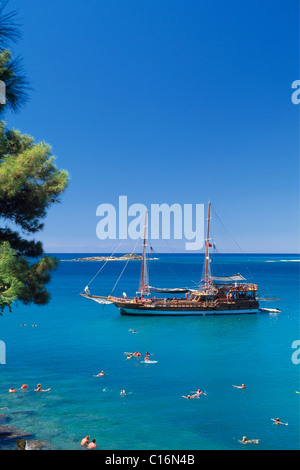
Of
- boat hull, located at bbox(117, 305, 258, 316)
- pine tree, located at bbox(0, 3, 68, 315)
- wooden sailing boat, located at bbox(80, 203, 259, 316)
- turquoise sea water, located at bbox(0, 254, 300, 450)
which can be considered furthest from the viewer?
wooden sailing boat, located at bbox(80, 203, 259, 316)

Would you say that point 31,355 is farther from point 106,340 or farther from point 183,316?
point 183,316

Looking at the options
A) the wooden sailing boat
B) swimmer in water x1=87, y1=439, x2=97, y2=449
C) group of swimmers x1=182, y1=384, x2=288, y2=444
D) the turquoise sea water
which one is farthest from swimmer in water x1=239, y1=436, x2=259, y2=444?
the wooden sailing boat

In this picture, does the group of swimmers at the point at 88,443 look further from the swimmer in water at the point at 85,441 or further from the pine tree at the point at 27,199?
the pine tree at the point at 27,199

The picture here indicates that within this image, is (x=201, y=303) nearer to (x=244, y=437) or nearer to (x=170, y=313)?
(x=170, y=313)

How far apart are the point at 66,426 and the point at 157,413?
A: 16.1 ft

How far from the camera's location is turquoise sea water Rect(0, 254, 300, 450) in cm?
1672

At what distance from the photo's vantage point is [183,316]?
2047 inches

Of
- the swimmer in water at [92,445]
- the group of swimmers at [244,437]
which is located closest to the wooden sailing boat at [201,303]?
the group of swimmers at [244,437]

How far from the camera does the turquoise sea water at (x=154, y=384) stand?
658 inches

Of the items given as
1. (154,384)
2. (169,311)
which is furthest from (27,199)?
(169,311)

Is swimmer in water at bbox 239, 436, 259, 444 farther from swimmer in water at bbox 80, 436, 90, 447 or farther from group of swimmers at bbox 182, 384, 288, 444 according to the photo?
swimmer in water at bbox 80, 436, 90, 447

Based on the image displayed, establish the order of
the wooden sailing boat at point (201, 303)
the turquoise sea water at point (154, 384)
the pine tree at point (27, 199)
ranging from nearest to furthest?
the pine tree at point (27, 199) → the turquoise sea water at point (154, 384) → the wooden sailing boat at point (201, 303)

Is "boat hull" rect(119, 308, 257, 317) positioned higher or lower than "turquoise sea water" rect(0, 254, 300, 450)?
lower

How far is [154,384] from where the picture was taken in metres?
23.3
